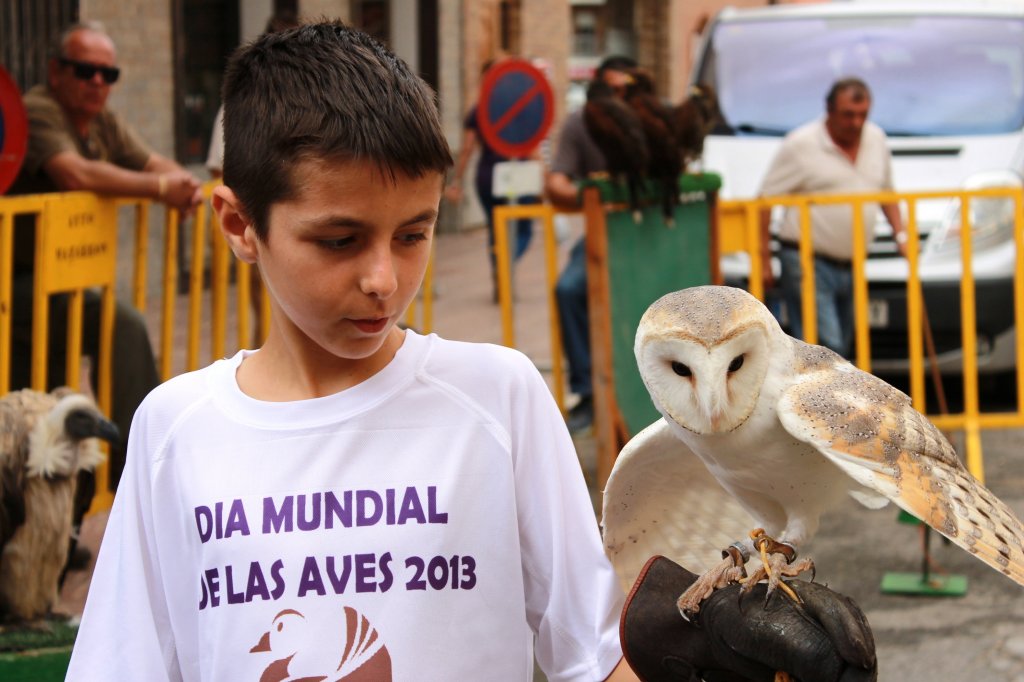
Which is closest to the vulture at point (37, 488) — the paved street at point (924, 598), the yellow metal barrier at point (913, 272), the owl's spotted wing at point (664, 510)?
the paved street at point (924, 598)

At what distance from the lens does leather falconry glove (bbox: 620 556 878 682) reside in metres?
1.82

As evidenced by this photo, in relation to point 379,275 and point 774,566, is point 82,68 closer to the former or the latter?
point 379,275

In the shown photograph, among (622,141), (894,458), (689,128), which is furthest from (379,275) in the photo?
(689,128)

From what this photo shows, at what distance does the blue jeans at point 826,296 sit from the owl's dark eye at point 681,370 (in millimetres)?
5176

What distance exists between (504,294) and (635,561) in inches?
200

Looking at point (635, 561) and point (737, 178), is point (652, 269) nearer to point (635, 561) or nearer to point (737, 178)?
point (737, 178)

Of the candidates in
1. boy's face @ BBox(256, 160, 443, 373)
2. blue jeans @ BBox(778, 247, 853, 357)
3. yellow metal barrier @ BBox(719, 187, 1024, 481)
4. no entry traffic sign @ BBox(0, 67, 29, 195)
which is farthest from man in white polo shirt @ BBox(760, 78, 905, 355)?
boy's face @ BBox(256, 160, 443, 373)

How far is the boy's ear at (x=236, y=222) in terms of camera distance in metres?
1.92

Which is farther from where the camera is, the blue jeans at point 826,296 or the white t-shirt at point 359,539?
the blue jeans at point 826,296

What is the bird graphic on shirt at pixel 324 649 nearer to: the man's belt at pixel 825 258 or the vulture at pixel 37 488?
the vulture at pixel 37 488

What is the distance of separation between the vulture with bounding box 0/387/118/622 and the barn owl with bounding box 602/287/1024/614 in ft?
9.28

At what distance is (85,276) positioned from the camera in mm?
5570

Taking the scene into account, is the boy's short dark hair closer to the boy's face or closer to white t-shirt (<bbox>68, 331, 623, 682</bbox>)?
the boy's face

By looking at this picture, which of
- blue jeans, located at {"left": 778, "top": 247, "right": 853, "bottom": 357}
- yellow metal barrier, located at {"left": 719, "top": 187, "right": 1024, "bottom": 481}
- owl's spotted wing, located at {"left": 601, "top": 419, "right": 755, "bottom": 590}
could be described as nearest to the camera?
owl's spotted wing, located at {"left": 601, "top": 419, "right": 755, "bottom": 590}
